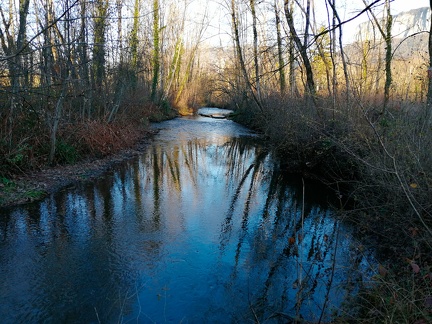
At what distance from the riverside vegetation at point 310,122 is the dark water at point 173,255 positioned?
2.36 feet

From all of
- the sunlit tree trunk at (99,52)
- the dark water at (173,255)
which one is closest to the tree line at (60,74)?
the sunlit tree trunk at (99,52)

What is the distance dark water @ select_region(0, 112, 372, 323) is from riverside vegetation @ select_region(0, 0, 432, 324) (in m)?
0.72

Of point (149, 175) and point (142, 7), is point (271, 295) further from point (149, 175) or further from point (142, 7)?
point (142, 7)

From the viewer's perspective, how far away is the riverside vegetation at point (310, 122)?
4730mm

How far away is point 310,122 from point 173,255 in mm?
5851

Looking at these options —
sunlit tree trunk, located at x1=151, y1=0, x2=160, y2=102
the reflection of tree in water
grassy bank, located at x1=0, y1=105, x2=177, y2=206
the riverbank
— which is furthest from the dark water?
sunlit tree trunk, located at x1=151, y1=0, x2=160, y2=102

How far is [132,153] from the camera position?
544 inches

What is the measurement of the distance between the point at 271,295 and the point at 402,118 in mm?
4615

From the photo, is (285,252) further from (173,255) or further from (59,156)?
(59,156)

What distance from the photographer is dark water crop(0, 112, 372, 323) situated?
4.37 metres

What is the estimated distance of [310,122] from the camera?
9734mm

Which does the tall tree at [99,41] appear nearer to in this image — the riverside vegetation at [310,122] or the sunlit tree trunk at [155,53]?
the riverside vegetation at [310,122]

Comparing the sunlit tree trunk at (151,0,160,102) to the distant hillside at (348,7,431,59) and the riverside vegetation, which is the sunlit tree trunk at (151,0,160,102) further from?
the distant hillside at (348,7,431,59)

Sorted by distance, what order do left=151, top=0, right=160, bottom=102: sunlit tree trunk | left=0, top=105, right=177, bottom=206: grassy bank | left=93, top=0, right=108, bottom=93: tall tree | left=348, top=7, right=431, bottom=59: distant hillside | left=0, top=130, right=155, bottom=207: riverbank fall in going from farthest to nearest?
left=151, top=0, right=160, bottom=102: sunlit tree trunk → left=93, top=0, right=108, bottom=93: tall tree → left=0, top=105, right=177, bottom=206: grassy bank → left=0, top=130, right=155, bottom=207: riverbank → left=348, top=7, right=431, bottom=59: distant hillside
